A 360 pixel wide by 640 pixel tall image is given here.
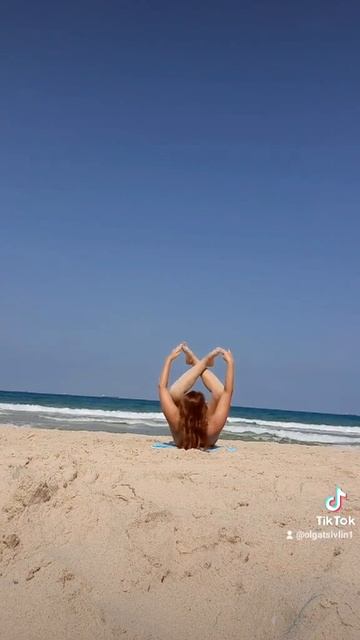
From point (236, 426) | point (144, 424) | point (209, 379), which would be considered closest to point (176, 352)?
point (209, 379)

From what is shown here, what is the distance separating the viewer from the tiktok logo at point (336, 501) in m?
3.29

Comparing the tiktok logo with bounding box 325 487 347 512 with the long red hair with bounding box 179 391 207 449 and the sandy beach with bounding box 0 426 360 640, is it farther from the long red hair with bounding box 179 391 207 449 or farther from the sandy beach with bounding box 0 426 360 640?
the long red hair with bounding box 179 391 207 449

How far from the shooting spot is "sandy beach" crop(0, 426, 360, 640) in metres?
2.38

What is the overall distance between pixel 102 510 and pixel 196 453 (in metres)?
1.69

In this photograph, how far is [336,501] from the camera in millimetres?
3383

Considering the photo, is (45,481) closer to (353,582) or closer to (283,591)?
(283,591)

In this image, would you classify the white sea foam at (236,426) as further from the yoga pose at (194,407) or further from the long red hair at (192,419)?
the long red hair at (192,419)

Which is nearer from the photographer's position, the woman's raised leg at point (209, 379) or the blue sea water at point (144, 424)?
the woman's raised leg at point (209, 379)

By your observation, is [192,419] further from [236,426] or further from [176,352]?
[236,426]

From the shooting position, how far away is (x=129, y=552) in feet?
9.31

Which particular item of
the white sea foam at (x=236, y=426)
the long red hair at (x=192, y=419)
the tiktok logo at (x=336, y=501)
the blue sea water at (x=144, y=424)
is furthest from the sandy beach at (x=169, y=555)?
the white sea foam at (x=236, y=426)

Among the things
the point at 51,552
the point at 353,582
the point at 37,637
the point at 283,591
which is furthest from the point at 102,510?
the point at 353,582

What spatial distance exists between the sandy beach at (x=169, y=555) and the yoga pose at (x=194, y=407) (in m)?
1.79

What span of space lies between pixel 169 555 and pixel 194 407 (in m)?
2.86
